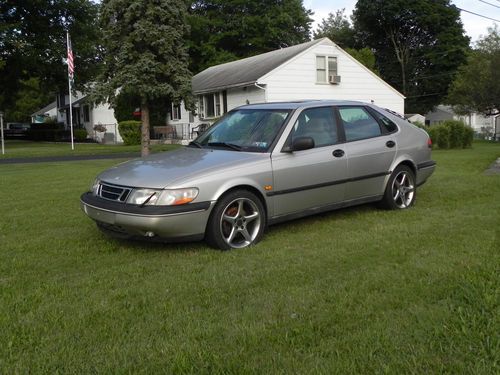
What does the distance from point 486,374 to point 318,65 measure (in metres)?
26.3

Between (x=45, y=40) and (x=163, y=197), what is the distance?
31164 mm

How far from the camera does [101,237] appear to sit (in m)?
6.04

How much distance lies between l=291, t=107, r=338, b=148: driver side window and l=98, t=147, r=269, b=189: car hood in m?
0.70

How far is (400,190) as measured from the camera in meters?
7.16

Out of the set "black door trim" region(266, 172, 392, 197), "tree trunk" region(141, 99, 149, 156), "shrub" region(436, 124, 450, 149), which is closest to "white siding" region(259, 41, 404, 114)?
"tree trunk" region(141, 99, 149, 156)

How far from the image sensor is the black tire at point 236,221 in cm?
522

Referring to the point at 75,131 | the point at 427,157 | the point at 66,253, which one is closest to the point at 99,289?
the point at 66,253

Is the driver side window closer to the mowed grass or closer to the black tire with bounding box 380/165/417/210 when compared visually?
the mowed grass

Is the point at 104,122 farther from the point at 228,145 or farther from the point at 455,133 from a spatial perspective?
the point at 228,145

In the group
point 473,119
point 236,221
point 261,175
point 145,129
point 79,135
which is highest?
point 473,119

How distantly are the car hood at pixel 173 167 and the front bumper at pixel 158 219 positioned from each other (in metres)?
0.24

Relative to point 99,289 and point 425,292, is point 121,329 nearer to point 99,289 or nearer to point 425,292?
point 99,289

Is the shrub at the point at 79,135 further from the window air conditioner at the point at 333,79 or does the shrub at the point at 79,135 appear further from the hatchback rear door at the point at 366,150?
the hatchback rear door at the point at 366,150

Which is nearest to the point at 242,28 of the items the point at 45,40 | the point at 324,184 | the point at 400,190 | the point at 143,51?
the point at 45,40
